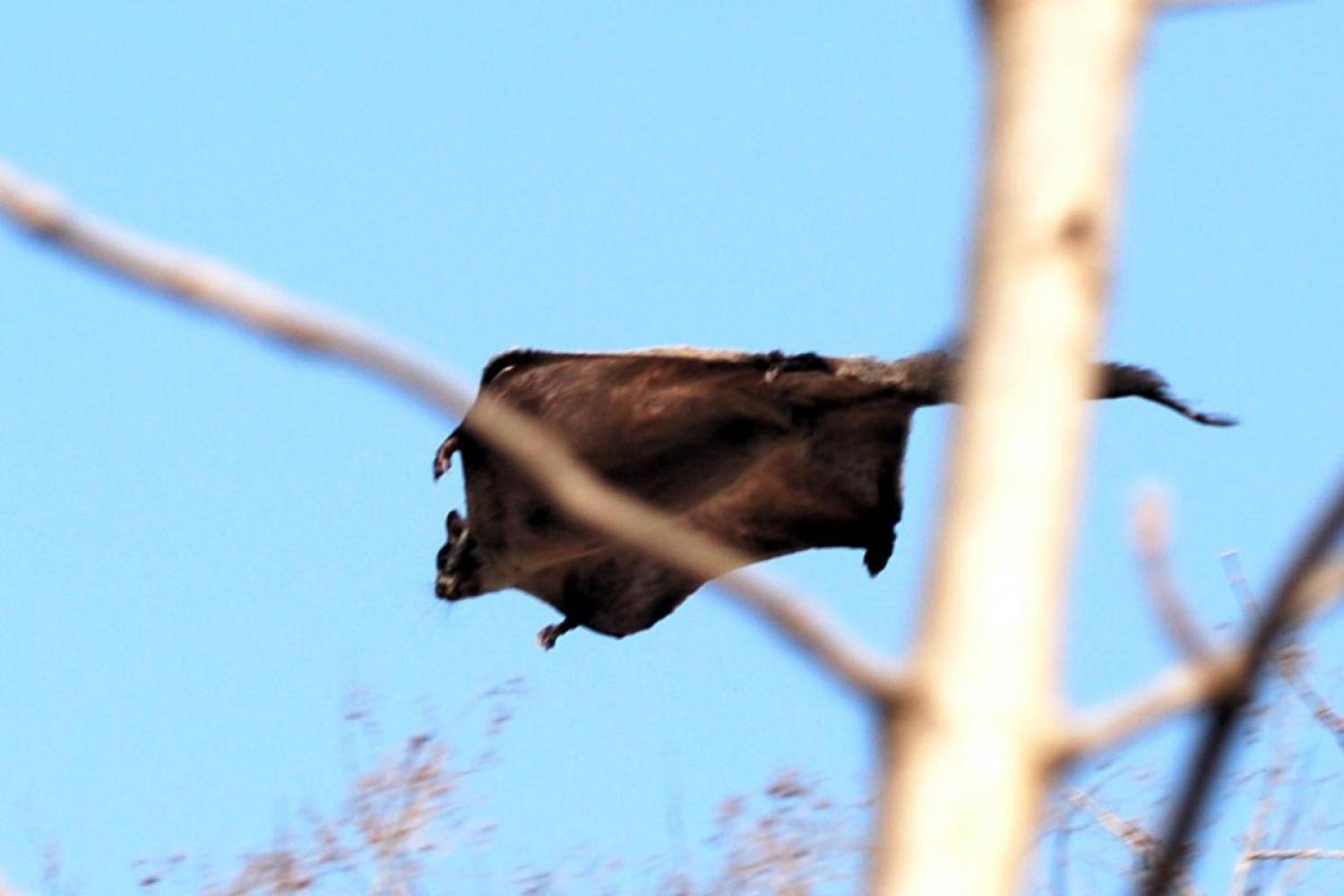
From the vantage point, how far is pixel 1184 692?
71.8 inches

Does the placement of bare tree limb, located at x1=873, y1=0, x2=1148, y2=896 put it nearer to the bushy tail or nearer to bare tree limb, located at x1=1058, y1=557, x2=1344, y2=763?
bare tree limb, located at x1=1058, y1=557, x2=1344, y2=763

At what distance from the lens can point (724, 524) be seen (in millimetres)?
A: 8469

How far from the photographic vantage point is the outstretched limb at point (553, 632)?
30.6ft

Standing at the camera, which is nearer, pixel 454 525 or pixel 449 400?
pixel 449 400

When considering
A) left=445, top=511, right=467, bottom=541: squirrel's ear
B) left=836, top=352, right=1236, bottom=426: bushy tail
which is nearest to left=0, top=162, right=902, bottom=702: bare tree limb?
left=836, top=352, right=1236, bottom=426: bushy tail

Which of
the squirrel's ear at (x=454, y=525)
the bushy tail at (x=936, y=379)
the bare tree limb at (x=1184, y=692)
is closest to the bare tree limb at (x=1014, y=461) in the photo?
the bare tree limb at (x=1184, y=692)

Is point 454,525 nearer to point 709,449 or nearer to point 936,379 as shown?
point 709,449

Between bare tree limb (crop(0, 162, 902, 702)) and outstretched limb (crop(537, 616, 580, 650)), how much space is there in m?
7.38

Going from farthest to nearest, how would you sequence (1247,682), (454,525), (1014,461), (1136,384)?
(454,525), (1136,384), (1014,461), (1247,682)

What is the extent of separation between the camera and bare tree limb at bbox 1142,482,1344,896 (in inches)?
67.5

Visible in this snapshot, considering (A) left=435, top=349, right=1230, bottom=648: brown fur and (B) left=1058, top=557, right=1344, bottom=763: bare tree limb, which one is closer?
(B) left=1058, top=557, right=1344, bottom=763: bare tree limb

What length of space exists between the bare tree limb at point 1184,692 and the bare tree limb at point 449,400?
0.15m

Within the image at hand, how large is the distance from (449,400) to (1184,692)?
2.03 ft

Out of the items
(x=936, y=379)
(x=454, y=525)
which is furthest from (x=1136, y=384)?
(x=454, y=525)
